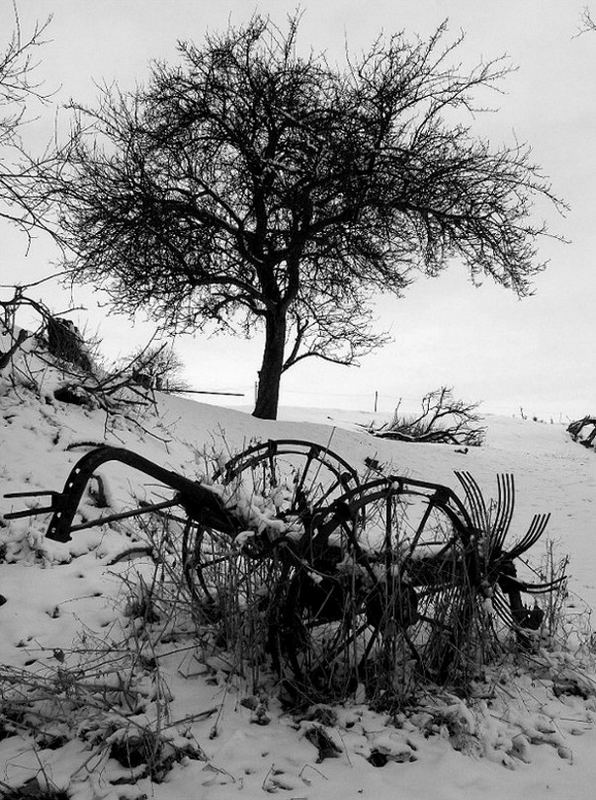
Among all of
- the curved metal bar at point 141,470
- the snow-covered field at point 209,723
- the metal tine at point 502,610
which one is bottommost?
the snow-covered field at point 209,723

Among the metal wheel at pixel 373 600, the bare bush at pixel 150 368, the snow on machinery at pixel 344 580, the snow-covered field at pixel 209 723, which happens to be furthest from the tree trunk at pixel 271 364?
the metal wheel at pixel 373 600

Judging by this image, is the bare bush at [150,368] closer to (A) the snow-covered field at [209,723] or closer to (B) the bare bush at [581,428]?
(A) the snow-covered field at [209,723]

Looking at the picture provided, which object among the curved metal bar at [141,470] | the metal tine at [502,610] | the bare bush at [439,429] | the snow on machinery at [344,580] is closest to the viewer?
the curved metal bar at [141,470]

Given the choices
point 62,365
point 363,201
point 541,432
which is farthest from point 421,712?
point 541,432

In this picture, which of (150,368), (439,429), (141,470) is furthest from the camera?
(439,429)

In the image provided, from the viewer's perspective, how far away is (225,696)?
295cm

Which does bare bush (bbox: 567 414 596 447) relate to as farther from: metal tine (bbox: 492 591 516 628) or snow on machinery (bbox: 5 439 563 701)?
snow on machinery (bbox: 5 439 563 701)

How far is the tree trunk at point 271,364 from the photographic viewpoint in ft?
44.9

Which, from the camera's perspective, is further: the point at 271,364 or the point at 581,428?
the point at 581,428

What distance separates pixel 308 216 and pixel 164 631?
1099cm

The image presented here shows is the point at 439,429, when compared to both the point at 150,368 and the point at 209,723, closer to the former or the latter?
the point at 150,368

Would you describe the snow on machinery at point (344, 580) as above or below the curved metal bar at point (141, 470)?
below

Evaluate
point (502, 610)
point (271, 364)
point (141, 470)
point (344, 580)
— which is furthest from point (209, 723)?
point (271, 364)

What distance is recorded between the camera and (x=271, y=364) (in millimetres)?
13742
